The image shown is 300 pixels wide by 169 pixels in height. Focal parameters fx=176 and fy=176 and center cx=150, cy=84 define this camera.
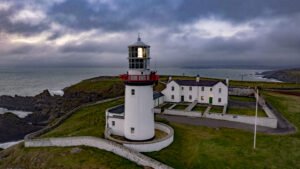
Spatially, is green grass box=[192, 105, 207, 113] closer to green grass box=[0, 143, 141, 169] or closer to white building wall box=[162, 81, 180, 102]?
white building wall box=[162, 81, 180, 102]

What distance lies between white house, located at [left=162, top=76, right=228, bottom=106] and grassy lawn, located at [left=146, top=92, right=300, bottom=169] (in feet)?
47.5

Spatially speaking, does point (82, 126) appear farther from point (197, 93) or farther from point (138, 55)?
point (197, 93)

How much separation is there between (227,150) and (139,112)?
902cm

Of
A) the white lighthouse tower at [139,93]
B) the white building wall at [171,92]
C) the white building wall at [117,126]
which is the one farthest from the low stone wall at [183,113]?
the white lighthouse tower at [139,93]

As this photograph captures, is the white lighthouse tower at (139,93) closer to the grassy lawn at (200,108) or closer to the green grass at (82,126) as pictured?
the green grass at (82,126)

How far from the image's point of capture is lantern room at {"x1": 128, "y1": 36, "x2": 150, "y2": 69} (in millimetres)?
15641

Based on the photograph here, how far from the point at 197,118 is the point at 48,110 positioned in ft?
130

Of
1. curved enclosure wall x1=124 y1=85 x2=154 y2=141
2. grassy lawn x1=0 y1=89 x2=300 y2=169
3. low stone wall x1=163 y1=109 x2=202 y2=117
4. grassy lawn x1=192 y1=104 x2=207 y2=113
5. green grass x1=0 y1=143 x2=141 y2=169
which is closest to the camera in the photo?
green grass x1=0 y1=143 x2=141 y2=169

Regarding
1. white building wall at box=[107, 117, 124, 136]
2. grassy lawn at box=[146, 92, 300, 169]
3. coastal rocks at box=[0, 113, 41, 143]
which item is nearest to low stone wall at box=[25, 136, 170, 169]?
grassy lawn at box=[146, 92, 300, 169]

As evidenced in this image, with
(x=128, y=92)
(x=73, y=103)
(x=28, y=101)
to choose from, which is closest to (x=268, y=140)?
(x=128, y=92)

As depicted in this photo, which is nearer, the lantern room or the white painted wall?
the lantern room

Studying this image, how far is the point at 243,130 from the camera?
2288 cm

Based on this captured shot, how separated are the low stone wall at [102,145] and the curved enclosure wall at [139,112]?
1.85 meters

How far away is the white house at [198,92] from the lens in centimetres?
3620
